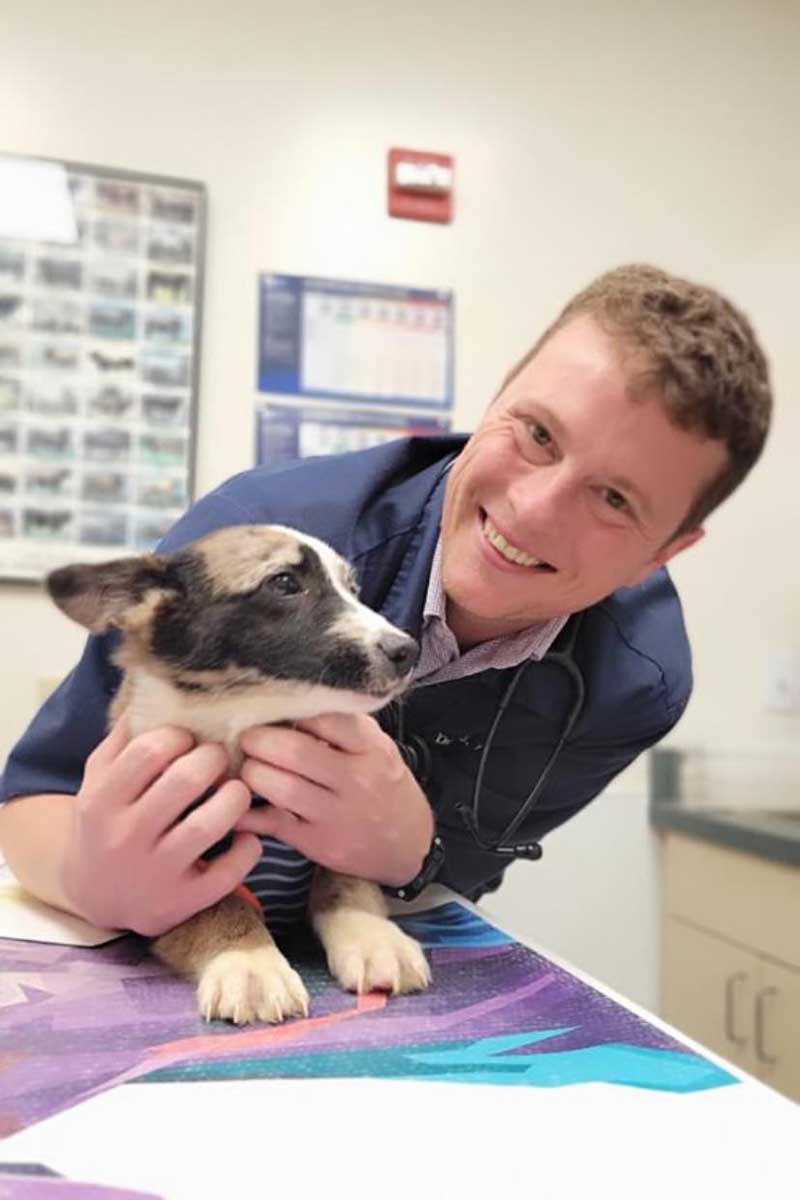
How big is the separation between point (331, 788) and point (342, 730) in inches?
2.1

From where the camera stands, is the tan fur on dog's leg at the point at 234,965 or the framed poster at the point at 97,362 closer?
the tan fur on dog's leg at the point at 234,965

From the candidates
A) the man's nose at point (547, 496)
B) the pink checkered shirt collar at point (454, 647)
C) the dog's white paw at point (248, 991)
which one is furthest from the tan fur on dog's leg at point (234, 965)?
the man's nose at point (547, 496)

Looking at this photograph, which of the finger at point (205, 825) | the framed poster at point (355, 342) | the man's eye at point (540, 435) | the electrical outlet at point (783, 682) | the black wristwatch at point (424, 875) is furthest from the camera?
the electrical outlet at point (783, 682)

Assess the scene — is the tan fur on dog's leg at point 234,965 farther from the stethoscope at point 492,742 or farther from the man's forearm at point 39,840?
the stethoscope at point 492,742

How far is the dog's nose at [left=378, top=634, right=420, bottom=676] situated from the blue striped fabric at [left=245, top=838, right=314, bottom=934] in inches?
11.3

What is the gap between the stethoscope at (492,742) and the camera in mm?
1227

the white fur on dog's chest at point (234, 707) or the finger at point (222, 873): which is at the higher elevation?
the white fur on dog's chest at point (234, 707)

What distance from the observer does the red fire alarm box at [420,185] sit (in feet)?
8.45

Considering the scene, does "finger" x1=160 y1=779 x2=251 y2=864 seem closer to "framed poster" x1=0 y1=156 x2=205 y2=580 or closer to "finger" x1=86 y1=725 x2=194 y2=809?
"finger" x1=86 y1=725 x2=194 y2=809

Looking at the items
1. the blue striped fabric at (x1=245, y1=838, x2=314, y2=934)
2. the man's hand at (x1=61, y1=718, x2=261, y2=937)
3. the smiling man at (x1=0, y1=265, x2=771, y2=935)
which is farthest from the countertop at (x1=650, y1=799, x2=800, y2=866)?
the man's hand at (x1=61, y1=718, x2=261, y2=937)

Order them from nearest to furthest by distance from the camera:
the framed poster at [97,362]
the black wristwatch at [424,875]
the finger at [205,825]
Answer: the finger at [205,825]
the black wristwatch at [424,875]
the framed poster at [97,362]

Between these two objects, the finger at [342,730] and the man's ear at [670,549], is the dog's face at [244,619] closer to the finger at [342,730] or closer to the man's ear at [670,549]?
the finger at [342,730]

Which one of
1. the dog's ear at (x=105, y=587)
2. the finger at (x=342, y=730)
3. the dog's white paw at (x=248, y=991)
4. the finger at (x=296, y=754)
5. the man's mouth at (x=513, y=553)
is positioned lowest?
the dog's white paw at (x=248, y=991)

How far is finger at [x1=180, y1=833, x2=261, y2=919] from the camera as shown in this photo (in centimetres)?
97
